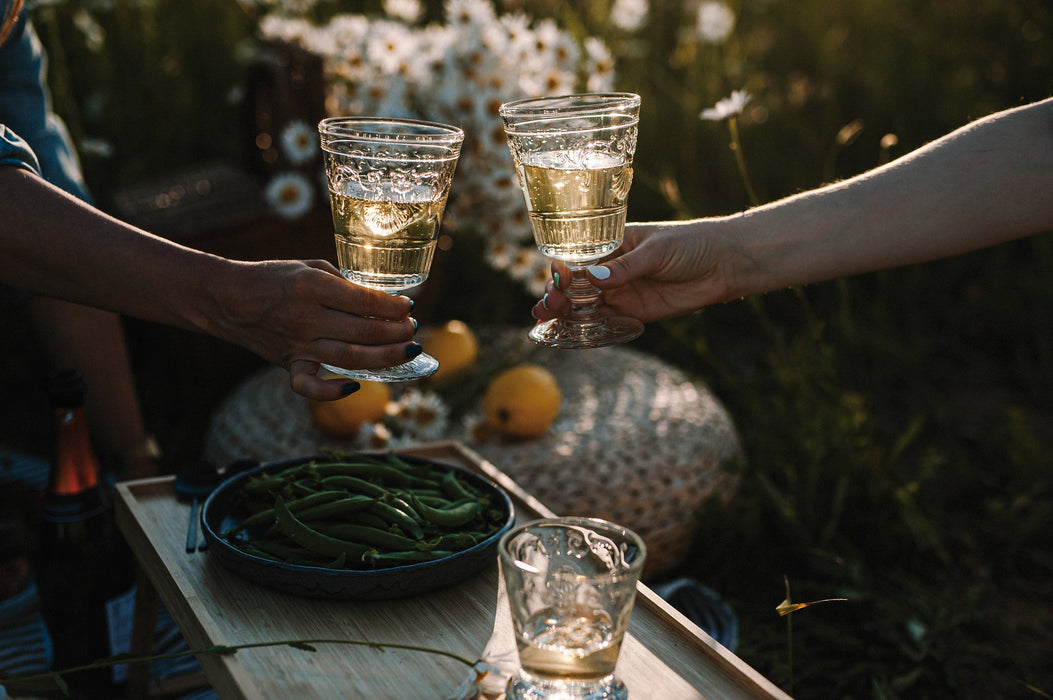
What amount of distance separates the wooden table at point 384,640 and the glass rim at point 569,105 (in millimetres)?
742

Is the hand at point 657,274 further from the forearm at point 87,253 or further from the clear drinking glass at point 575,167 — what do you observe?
the forearm at point 87,253

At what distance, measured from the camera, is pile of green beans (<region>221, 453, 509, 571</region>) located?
4.62 feet

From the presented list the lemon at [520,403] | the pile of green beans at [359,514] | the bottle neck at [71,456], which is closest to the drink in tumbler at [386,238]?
the pile of green beans at [359,514]

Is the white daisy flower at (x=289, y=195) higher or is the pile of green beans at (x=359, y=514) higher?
the white daisy flower at (x=289, y=195)

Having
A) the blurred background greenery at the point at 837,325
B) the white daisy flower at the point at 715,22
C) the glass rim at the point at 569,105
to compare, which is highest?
the white daisy flower at the point at 715,22

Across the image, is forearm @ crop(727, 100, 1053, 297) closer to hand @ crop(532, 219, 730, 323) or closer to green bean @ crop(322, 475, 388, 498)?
hand @ crop(532, 219, 730, 323)

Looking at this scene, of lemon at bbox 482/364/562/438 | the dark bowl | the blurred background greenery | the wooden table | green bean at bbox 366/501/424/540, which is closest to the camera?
the wooden table

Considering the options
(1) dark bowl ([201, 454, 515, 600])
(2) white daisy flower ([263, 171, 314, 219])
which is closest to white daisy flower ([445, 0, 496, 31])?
(2) white daisy flower ([263, 171, 314, 219])

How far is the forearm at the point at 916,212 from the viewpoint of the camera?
165 cm

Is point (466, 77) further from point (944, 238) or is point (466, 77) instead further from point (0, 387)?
point (0, 387)

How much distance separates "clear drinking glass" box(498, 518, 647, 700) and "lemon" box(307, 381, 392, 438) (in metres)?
1.40

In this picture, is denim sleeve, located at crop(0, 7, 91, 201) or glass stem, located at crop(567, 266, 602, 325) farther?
denim sleeve, located at crop(0, 7, 91, 201)

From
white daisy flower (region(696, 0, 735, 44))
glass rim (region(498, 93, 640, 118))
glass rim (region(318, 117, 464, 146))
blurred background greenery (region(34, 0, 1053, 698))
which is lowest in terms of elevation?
blurred background greenery (region(34, 0, 1053, 698))

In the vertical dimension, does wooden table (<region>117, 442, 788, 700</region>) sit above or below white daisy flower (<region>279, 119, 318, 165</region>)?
below
